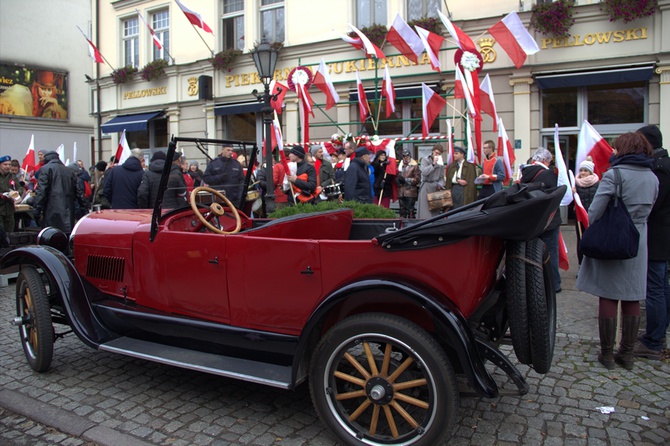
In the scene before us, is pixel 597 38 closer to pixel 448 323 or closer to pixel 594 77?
pixel 594 77

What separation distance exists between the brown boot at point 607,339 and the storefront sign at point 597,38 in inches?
358

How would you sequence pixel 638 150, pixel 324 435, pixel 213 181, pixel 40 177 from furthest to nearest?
pixel 40 177, pixel 213 181, pixel 638 150, pixel 324 435

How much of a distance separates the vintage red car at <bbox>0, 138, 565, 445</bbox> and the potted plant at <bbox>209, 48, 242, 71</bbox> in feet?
40.5

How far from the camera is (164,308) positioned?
3510mm

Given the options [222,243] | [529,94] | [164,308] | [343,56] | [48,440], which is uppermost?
[343,56]

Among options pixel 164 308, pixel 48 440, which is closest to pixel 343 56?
pixel 164 308

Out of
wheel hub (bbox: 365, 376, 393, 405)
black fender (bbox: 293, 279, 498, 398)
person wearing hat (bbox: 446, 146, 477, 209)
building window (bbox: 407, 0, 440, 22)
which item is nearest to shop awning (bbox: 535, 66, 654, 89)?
building window (bbox: 407, 0, 440, 22)

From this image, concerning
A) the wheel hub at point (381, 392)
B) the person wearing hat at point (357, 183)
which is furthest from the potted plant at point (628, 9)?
the wheel hub at point (381, 392)

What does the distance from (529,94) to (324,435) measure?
10.5 metres

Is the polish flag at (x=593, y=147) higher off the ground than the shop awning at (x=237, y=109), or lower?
lower

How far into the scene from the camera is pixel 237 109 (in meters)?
15.3

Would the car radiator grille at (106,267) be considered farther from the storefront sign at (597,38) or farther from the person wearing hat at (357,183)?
the storefront sign at (597,38)

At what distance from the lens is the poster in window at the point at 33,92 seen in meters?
22.4

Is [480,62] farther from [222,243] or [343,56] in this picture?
[222,243]
